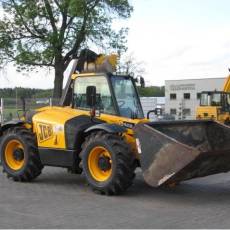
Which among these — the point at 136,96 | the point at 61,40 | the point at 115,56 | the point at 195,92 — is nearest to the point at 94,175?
the point at 136,96

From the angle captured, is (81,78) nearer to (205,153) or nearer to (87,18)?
(205,153)

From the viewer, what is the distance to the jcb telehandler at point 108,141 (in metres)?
8.02

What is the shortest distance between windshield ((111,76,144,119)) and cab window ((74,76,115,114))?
0.52 feet

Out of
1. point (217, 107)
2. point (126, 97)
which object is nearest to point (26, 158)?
point (126, 97)

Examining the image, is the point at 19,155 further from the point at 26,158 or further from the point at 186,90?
the point at 186,90

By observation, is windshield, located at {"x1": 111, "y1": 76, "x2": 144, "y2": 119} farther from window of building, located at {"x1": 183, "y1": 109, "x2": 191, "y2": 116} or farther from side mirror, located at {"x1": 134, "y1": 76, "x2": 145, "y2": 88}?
window of building, located at {"x1": 183, "y1": 109, "x2": 191, "y2": 116}

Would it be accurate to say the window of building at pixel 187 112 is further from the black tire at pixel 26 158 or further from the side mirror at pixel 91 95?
the side mirror at pixel 91 95

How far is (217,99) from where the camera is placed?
29484 mm

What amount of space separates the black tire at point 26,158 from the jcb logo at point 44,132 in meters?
0.24

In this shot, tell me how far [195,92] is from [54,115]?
53188 millimetres

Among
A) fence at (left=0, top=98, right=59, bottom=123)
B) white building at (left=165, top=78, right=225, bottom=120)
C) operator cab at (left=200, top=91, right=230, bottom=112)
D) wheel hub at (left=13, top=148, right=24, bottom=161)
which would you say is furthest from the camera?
white building at (left=165, top=78, right=225, bottom=120)

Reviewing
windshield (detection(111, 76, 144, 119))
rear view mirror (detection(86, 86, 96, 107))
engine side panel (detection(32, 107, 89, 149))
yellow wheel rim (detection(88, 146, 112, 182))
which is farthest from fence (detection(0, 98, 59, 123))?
yellow wheel rim (detection(88, 146, 112, 182))

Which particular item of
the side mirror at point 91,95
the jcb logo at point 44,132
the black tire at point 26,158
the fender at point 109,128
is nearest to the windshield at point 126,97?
the side mirror at point 91,95

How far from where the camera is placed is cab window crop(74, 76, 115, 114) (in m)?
9.62
